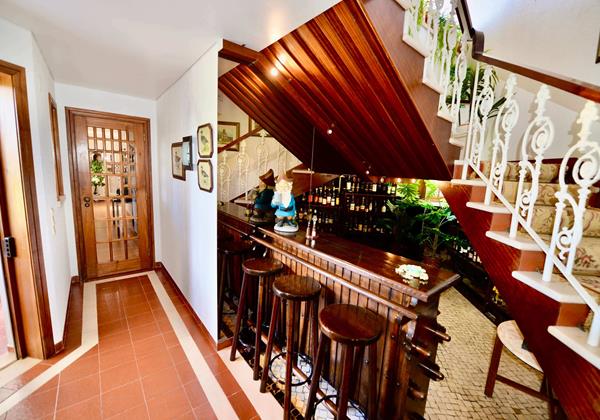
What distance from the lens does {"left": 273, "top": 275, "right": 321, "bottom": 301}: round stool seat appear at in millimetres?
1650

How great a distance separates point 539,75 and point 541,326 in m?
1.34

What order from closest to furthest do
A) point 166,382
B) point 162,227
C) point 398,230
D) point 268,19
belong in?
point 268,19 < point 166,382 < point 162,227 < point 398,230

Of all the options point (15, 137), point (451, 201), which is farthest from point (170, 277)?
point (451, 201)

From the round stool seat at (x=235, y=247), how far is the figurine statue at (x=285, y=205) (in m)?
0.49

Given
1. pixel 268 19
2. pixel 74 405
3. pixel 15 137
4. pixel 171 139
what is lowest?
pixel 74 405

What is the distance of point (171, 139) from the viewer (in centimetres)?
321

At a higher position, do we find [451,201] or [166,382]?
[451,201]

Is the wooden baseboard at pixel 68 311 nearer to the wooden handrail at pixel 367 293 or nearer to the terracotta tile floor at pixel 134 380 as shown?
the terracotta tile floor at pixel 134 380

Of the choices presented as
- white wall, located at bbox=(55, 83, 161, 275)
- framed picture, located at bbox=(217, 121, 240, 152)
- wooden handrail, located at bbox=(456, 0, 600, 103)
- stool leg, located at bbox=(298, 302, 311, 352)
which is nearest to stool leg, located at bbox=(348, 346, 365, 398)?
stool leg, located at bbox=(298, 302, 311, 352)

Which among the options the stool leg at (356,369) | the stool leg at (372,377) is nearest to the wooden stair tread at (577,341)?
the stool leg at (372,377)

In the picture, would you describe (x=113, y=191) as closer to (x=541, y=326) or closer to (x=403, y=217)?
(x=403, y=217)

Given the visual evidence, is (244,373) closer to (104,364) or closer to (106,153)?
(104,364)

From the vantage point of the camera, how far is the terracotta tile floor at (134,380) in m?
1.75

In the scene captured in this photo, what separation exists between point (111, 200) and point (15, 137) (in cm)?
191
